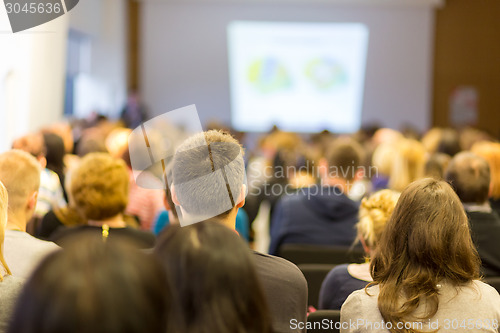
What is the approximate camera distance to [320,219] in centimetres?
374

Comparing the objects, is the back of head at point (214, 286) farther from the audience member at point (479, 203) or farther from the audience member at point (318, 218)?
the audience member at point (318, 218)

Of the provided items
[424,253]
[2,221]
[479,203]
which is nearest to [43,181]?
[2,221]

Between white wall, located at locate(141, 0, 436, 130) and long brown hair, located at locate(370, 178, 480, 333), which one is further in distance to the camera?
white wall, located at locate(141, 0, 436, 130)

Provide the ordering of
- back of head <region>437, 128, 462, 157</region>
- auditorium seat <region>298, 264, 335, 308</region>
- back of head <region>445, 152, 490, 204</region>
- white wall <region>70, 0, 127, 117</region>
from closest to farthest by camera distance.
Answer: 1. auditorium seat <region>298, 264, 335, 308</region>
2. back of head <region>445, 152, 490, 204</region>
3. back of head <region>437, 128, 462, 157</region>
4. white wall <region>70, 0, 127, 117</region>

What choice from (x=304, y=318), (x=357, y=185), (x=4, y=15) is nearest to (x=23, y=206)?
(x=304, y=318)

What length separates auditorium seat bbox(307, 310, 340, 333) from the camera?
2.15 meters

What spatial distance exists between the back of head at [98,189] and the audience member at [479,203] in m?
1.73

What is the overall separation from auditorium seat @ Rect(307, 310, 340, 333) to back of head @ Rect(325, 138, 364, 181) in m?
2.12

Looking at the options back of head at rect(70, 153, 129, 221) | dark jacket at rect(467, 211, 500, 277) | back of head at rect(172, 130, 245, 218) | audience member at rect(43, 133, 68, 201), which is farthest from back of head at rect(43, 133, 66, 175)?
dark jacket at rect(467, 211, 500, 277)

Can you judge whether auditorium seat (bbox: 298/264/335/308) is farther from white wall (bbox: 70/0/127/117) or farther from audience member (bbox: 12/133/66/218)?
white wall (bbox: 70/0/127/117)

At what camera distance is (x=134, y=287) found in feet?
2.84

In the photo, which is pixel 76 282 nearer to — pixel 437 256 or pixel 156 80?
pixel 437 256

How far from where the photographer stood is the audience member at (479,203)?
119 inches

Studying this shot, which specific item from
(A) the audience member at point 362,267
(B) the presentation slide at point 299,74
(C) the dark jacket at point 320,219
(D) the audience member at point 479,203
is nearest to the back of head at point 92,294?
(A) the audience member at point 362,267
